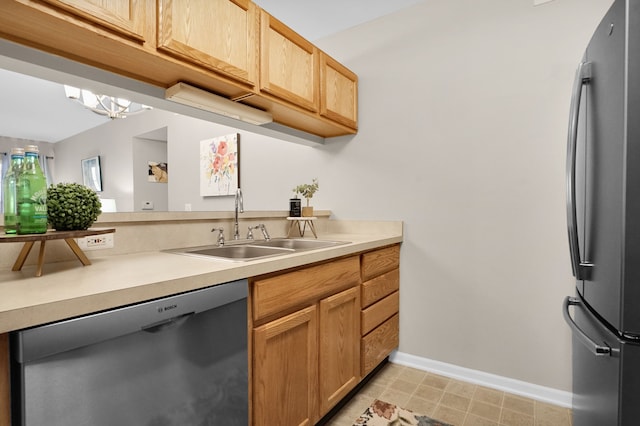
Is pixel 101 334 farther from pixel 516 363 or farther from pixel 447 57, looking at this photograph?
pixel 447 57

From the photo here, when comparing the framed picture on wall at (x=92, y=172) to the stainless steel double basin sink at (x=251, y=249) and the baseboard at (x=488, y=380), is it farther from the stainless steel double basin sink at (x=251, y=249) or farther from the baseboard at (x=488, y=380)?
the baseboard at (x=488, y=380)

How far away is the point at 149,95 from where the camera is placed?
1564mm

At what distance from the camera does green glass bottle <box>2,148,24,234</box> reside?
995 mm

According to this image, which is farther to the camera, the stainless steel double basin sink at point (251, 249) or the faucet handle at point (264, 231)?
the faucet handle at point (264, 231)

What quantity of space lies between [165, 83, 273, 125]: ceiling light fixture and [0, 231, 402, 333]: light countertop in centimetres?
76

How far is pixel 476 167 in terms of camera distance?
2.08 metres

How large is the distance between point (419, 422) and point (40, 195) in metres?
1.91

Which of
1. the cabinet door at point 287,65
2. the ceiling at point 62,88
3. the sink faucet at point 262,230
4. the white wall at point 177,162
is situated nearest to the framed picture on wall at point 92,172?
the white wall at point 177,162

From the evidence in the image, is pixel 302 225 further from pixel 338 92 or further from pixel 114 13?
pixel 114 13

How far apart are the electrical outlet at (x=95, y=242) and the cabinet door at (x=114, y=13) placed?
2.58ft

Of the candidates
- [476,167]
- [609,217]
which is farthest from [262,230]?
[609,217]

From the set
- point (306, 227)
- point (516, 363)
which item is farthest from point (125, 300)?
point (516, 363)

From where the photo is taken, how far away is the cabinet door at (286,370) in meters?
1.21

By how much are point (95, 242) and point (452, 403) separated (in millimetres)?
2023
